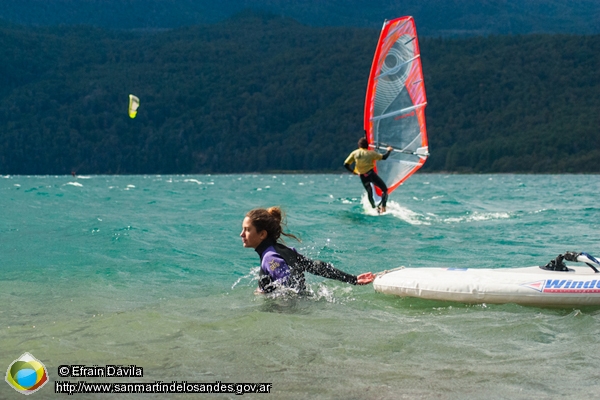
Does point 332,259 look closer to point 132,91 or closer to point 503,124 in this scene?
point 503,124

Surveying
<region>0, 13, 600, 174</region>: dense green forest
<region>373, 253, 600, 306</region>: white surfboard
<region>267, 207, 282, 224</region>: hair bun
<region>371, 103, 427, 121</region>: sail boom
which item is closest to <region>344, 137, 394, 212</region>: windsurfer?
<region>371, 103, 427, 121</region>: sail boom

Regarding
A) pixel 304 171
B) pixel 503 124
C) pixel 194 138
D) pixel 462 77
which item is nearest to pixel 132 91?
pixel 194 138

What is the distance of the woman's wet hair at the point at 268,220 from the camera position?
6.25 metres

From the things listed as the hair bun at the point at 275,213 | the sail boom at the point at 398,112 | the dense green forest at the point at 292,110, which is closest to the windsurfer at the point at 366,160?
the sail boom at the point at 398,112

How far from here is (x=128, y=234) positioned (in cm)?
1316

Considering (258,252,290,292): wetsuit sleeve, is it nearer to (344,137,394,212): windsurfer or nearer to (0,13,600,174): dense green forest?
(344,137,394,212): windsurfer

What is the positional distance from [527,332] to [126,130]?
18521 cm

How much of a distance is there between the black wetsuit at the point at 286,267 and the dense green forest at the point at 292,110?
121 metres

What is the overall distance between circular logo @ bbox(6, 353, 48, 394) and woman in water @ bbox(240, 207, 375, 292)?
7.19 feet

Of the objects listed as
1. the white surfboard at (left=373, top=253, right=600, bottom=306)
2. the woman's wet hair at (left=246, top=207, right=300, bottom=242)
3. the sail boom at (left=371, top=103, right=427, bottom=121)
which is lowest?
the white surfboard at (left=373, top=253, right=600, bottom=306)

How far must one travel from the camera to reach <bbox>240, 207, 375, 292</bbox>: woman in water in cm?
625

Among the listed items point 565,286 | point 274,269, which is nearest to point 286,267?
point 274,269

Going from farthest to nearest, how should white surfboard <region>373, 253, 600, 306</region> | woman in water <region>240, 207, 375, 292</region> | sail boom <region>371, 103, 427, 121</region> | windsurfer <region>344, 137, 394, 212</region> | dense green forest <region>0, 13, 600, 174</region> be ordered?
dense green forest <region>0, 13, 600, 174</region>, sail boom <region>371, 103, 427, 121</region>, windsurfer <region>344, 137, 394, 212</region>, white surfboard <region>373, 253, 600, 306</region>, woman in water <region>240, 207, 375, 292</region>

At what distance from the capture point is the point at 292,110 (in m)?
178
